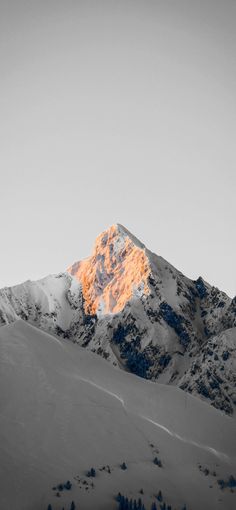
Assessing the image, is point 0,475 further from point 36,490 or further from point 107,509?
point 107,509

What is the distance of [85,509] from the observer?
198 m

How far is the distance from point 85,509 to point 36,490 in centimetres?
1499

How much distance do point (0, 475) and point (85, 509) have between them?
26.1 m

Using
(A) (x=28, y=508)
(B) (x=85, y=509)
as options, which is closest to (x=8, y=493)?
(A) (x=28, y=508)

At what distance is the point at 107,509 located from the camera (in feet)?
656

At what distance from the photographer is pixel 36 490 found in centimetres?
19975

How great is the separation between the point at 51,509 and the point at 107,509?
17142 millimetres

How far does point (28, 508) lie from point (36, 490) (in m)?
8.72

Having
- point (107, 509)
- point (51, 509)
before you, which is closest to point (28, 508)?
point (51, 509)

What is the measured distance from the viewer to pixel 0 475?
19988 cm

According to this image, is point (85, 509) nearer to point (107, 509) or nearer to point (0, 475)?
point (107, 509)

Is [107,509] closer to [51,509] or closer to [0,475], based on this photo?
[51,509]

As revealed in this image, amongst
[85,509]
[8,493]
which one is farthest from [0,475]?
[85,509]

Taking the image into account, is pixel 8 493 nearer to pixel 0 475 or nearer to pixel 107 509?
pixel 0 475
